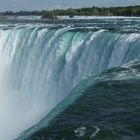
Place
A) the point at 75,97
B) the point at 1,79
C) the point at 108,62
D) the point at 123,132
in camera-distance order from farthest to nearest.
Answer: the point at 1,79 → the point at 108,62 → the point at 75,97 → the point at 123,132

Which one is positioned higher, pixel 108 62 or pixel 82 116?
pixel 82 116

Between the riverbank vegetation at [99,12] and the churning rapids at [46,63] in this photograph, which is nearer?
the churning rapids at [46,63]

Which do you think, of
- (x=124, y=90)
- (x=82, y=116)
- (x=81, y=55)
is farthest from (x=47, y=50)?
(x=82, y=116)

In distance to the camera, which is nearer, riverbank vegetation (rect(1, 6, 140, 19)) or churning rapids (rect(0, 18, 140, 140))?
churning rapids (rect(0, 18, 140, 140))

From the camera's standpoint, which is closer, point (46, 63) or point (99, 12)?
point (46, 63)

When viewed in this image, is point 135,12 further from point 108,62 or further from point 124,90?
point 124,90

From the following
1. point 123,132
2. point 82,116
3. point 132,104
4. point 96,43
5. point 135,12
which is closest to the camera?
point 123,132

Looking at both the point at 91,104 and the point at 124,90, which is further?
the point at 124,90

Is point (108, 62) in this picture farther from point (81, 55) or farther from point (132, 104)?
point (132, 104)
